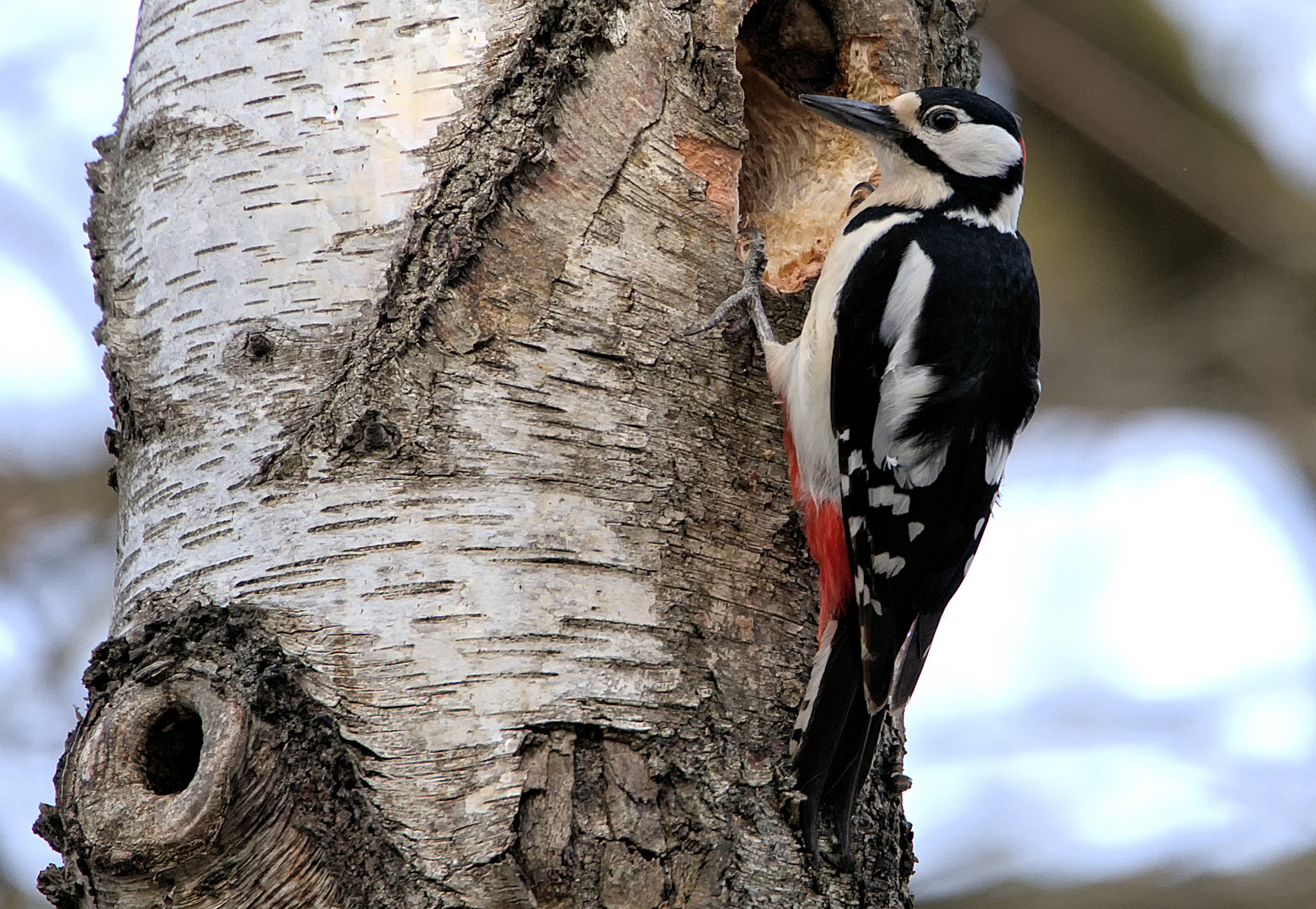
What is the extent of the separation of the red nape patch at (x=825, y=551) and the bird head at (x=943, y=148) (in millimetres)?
777

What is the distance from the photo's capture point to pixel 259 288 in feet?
6.61

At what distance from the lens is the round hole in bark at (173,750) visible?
1.82 m

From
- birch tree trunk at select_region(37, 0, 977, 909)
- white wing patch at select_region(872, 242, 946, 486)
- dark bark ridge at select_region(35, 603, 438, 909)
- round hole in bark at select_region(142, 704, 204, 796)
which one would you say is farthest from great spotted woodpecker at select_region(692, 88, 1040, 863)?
round hole in bark at select_region(142, 704, 204, 796)

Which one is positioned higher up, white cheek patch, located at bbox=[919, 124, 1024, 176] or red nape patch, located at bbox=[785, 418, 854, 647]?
white cheek patch, located at bbox=[919, 124, 1024, 176]

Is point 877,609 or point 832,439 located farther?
point 832,439

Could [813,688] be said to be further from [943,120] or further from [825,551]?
[943,120]

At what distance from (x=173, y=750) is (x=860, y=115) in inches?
69.0

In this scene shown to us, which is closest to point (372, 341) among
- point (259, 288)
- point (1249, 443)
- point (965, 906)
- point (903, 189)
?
point (259, 288)

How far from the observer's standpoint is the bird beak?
2732 millimetres

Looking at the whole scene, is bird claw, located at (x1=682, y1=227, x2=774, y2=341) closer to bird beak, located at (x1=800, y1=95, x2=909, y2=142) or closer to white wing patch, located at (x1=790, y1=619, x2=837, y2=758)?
bird beak, located at (x1=800, y1=95, x2=909, y2=142)

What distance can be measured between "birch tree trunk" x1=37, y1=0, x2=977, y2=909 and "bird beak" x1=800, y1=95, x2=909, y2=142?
1.37ft

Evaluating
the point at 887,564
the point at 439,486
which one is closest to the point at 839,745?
the point at 887,564

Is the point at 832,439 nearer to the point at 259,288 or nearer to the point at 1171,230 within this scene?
the point at 259,288

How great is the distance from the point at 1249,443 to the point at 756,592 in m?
4.18
